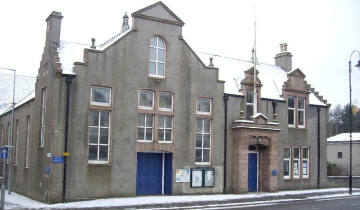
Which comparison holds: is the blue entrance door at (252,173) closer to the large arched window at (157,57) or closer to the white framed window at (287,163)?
the white framed window at (287,163)

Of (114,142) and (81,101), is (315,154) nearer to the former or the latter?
(114,142)

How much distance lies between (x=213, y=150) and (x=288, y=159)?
756cm

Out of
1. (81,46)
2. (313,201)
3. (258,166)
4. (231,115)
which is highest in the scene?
(81,46)

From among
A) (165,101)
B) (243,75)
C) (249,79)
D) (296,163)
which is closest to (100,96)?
(165,101)

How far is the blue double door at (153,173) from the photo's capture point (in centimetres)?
2605

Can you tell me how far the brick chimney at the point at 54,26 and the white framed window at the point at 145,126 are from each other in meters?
6.70

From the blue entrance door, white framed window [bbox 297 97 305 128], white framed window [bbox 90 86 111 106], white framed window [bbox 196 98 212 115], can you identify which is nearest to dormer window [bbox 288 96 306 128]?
white framed window [bbox 297 97 305 128]

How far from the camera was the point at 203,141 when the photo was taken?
2808 centimetres

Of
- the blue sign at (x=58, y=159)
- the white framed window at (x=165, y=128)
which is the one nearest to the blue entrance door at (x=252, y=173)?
the white framed window at (x=165, y=128)

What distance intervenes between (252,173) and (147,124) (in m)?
9.20

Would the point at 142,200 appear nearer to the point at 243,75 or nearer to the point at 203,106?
the point at 203,106

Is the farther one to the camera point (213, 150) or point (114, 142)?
point (213, 150)

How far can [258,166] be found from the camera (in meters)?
31.1

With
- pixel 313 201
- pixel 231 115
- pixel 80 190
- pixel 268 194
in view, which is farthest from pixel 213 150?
pixel 80 190
